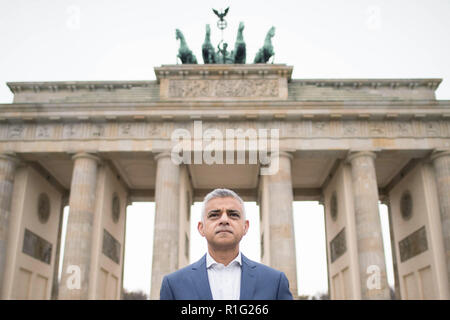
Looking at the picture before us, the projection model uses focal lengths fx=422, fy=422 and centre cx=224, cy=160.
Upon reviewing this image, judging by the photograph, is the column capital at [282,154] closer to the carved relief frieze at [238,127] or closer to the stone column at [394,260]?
the carved relief frieze at [238,127]

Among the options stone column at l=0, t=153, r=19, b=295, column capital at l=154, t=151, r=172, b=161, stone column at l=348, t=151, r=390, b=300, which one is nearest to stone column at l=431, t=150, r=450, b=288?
stone column at l=348, t=151, r=390, b=300

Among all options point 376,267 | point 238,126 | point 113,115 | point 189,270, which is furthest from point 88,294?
point 189,270

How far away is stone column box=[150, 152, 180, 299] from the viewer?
21797 mm

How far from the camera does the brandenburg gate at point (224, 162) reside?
22.9m

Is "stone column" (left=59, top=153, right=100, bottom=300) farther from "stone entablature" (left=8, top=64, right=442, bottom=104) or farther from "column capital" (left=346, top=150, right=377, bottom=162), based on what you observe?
"column capital" (left=346, top=150, right=377, bottom=162)

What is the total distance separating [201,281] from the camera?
7.88 ft

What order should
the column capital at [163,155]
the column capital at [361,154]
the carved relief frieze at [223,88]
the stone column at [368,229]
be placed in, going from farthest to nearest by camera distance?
the carved relief frieze at [223,88], the column capital at [163,155], the column capital at [361,154], the stone column at [368,229]

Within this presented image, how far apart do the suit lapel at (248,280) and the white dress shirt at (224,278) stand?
0.05 meters

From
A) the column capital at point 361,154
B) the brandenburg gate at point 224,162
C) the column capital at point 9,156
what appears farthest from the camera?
the column capital at point 9,156

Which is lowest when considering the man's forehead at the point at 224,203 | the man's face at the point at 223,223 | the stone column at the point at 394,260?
the man's face at the point at 223,223

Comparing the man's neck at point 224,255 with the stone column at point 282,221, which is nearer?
the man's neck at point 224,255

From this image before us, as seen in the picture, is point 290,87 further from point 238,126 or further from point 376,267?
point 376,267
